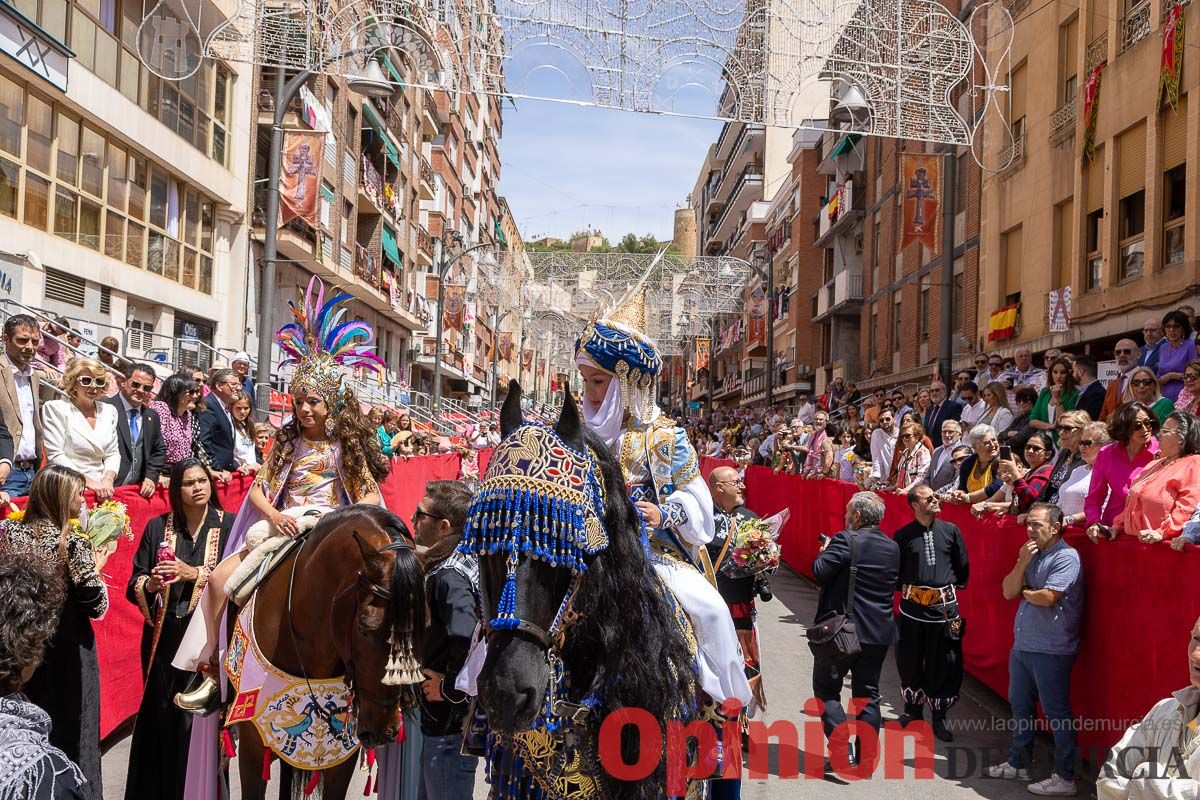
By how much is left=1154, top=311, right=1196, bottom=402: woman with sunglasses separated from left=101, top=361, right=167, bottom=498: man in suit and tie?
9.39 metres

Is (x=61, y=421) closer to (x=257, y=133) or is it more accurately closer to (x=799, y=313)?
(x=257, y=133)

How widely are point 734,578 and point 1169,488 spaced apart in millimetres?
2953

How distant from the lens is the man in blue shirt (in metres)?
6.68

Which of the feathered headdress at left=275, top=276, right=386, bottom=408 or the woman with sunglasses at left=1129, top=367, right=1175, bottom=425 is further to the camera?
the woman with sunglasses at left=1129, top=367, right=1175, bottom=425

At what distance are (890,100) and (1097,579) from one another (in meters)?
9.20

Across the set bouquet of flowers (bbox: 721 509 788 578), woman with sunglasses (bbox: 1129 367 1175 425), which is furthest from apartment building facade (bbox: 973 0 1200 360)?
bouquet of flowers (bbox: 721 509 788 578)

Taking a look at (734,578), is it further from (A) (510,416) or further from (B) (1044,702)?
(A) (510,416)

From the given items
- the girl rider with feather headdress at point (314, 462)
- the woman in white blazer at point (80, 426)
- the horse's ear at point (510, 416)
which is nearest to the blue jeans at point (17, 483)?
the woman in white blazer at point (80, 426)

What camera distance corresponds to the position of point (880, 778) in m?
6.89

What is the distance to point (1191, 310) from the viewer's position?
13.3 m

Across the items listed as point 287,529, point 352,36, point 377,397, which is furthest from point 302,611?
point 377,397

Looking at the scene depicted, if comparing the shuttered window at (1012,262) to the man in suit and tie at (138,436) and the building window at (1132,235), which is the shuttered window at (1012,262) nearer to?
the building window at (1132,235)

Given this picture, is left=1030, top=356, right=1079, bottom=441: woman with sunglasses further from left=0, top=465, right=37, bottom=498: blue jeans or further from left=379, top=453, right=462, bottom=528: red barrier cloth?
left=0, top=465, right=37, bottom=498: blue jeans

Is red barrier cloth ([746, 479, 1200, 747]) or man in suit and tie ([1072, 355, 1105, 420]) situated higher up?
man in suit and tie ([1072, 355, 1105, 420])
